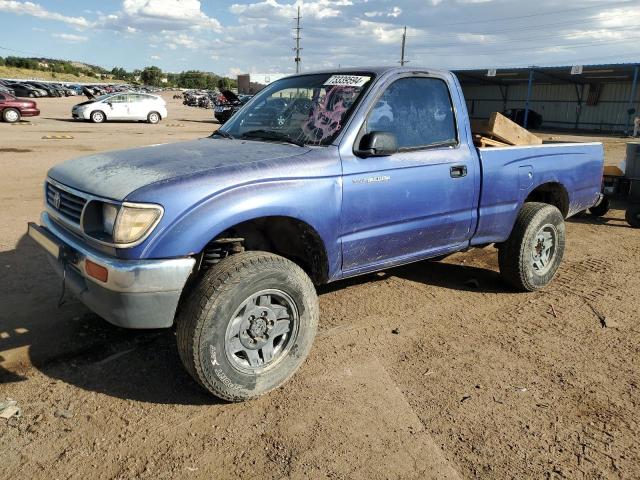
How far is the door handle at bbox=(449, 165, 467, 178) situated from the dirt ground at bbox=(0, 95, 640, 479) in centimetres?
119

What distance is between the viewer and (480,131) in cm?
540

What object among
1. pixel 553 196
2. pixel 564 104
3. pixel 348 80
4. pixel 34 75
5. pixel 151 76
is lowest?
pixel 553 196

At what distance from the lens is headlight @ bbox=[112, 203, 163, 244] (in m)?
2.71

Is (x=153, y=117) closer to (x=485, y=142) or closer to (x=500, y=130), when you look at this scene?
(x=500, y=130)

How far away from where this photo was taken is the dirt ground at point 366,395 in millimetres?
2602

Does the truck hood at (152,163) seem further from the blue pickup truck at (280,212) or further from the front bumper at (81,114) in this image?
the front bumper at (81,114)

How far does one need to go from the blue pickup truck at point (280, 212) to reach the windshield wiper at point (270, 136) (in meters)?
0.02

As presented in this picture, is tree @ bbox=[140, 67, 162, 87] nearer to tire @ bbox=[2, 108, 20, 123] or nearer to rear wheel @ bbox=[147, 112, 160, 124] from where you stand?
rear wheel @ bbox=[147, 112, 160, 124]

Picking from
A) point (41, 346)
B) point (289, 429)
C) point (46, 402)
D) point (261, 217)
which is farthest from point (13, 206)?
point (289, 429)

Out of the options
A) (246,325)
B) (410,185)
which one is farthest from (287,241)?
(410,185)

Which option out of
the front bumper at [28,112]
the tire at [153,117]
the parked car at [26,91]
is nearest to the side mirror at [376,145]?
the front bumper at [28,112]

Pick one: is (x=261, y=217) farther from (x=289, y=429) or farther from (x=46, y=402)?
(x=46, y=402)

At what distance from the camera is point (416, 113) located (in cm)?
404

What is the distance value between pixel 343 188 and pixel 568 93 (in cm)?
3995
